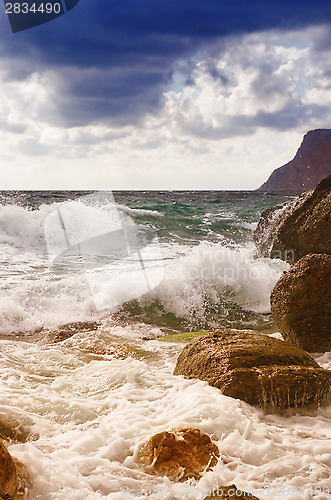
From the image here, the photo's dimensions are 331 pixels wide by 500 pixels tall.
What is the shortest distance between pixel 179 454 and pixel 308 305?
9.33ft

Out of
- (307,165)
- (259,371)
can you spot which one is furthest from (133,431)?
(307,165)

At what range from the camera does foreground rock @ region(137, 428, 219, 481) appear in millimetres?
2174

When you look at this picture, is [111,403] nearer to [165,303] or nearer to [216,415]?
[216,415]

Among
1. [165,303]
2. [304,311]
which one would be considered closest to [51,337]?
[165,303]

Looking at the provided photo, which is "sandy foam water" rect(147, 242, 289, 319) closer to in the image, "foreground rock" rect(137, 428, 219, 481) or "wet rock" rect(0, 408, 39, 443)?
"wet rock" rect(0, 408, 39, 443)

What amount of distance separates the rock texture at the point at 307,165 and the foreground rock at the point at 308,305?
91.7 meters

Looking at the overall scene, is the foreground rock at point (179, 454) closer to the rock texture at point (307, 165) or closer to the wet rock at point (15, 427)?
the wet rock at point (15, 427)

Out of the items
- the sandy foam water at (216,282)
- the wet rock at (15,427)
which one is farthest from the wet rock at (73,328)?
the wet rock at (15,427)

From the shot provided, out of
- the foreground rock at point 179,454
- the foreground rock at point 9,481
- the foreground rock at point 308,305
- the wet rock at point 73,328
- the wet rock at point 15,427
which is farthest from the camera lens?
the wet rock at point 73,328

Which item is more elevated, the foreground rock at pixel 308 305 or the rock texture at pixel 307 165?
the rock texture at pixel 307 165

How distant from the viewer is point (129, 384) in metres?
3.51

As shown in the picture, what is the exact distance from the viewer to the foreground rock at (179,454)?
85.6 inches

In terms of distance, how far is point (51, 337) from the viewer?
17.7 feet

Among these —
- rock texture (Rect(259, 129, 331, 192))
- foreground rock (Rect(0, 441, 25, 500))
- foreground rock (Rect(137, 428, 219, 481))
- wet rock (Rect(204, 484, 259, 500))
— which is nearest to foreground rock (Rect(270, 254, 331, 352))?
foreground rock (Rect(137, 428, 219, 481))
